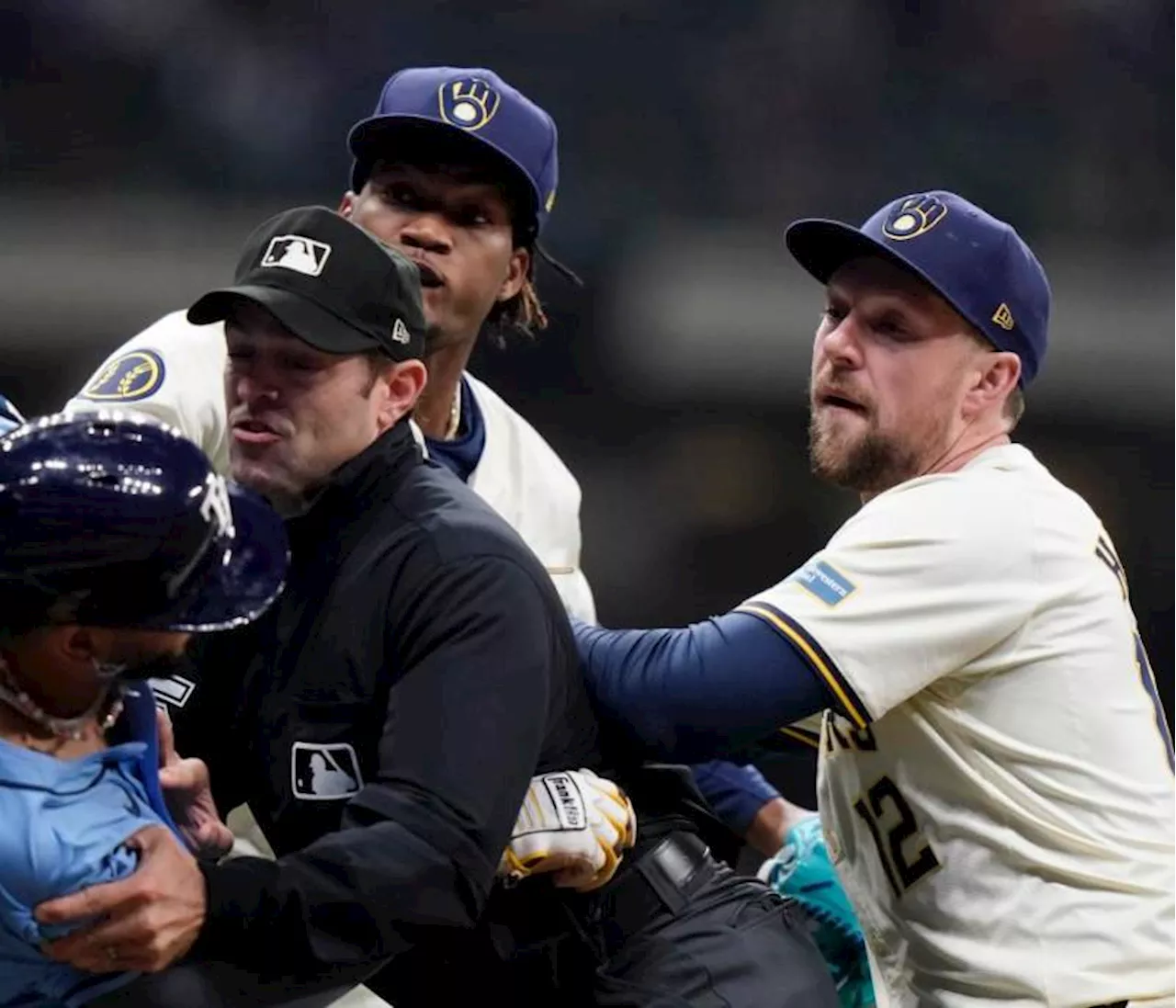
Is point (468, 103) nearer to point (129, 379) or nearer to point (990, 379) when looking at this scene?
point (129, 379)

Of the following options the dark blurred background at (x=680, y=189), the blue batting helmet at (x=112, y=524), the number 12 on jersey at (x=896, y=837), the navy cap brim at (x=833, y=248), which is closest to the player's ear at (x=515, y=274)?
the navy cap brim at (x=833, y=248)

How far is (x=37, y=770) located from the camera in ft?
4.56

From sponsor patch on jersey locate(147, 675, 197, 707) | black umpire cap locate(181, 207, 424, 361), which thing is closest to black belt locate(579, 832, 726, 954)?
sponsor patch on jersey locate(147, 675, 197, 707)

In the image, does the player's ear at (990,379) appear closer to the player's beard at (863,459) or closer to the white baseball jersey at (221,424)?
the player's beard at (863,459)

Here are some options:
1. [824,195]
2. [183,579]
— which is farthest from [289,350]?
[824,195]

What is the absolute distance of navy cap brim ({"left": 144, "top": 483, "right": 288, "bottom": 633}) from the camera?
4.68ft

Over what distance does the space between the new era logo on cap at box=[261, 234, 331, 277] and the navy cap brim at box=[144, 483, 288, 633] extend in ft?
0.99

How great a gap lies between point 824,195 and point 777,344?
2.05 feet

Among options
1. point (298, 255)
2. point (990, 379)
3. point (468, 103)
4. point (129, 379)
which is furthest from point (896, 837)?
point (468, 103)

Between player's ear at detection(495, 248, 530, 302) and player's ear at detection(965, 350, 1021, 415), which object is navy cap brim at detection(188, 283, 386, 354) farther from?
player's ear at detection(495, 248, 530, 302)

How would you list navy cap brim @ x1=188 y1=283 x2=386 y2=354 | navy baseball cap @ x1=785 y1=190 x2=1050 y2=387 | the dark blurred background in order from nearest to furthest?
navy cap brim @ x1=188 y1=283 x2=386 y2=354 < navy baseball cap @ x1=785 y1=190 x2=1050 y2=387 < the dark blurred background

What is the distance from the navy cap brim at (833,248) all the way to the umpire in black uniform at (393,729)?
599mm

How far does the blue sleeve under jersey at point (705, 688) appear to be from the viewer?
196cm

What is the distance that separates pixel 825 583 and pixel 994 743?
244 millimetres
